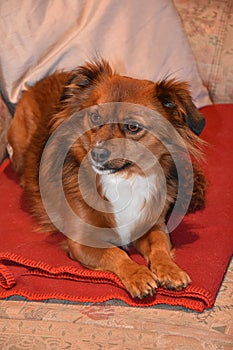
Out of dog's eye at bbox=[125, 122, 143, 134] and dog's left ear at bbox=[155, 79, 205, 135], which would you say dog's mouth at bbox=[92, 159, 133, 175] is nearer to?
dog's eye at bbox=[125, 122, 143, 134]

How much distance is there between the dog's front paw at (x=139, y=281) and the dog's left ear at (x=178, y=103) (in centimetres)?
53

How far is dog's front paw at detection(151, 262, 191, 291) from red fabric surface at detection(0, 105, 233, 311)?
0.8 inches

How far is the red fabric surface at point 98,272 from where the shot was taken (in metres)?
1.80

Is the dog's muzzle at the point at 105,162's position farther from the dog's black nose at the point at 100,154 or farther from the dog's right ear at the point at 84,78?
the dog's right ear at the point at 84,78

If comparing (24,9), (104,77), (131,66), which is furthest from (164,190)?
(24,9)

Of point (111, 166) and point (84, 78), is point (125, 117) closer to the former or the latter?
point (111, 166)

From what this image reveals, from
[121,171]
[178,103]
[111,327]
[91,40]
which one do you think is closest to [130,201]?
[121,171]

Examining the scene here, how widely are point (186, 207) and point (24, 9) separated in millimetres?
1186

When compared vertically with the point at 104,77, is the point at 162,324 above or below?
below

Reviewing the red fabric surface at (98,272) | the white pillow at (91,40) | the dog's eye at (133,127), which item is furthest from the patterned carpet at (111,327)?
the white pillow at (91,40)

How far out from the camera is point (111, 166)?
1.96 metres

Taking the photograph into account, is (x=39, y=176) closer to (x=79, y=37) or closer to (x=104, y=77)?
(x=104, y=77)

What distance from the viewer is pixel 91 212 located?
2.12m

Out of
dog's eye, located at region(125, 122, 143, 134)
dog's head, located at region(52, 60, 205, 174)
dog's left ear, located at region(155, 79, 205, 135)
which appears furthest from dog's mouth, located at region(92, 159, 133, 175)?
dog's left ear, located at region(155, 79, 205, 135)
